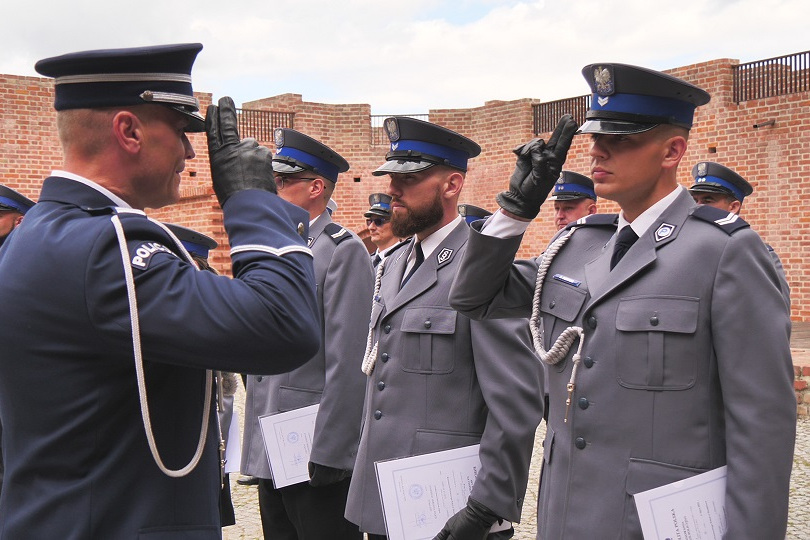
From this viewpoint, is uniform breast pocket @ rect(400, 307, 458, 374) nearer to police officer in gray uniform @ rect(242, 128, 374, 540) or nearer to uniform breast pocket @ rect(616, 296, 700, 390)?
police officer in gray uniform @ rect(242, 128, 374, 540)

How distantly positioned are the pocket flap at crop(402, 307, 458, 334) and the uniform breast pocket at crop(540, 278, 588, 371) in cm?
55

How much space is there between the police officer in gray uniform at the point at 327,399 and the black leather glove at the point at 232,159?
5.85ft

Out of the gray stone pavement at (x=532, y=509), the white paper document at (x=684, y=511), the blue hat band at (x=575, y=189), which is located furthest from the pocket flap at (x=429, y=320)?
the blue hat band at (x=575, y=189)

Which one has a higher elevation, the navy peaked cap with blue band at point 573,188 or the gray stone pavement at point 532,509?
the navy peaked cap with blue band at point 573,188

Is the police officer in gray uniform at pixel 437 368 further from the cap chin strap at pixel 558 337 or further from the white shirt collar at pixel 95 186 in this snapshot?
the white shirt collar at pixel 95 186

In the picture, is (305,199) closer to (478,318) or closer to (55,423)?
(478,318)

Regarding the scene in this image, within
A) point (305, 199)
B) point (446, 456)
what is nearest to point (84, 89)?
point (446, 456)

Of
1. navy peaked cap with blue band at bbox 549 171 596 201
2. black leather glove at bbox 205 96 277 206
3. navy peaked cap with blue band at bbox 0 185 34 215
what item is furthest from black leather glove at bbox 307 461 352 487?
navy peaked cap with blue band at bbox 549 171 596 201

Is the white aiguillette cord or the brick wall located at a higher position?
the brick wall

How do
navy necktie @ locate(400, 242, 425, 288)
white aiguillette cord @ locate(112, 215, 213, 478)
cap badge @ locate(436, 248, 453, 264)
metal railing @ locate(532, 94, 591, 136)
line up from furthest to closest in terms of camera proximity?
1. metal railing @ locate(532, 94, 591, 136)
2. navy necktie @ locate(400, 242, 425, 288)
3. cap badge @ locate(436, 248, 453, 264)
4. white aiguillette cord @ locate(112, 215, 213, 478)

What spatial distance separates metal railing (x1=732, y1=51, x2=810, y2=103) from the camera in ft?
46.9

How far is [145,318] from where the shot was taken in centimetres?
145

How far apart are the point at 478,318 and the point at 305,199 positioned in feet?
6.11

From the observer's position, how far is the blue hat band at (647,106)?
2.24 m
